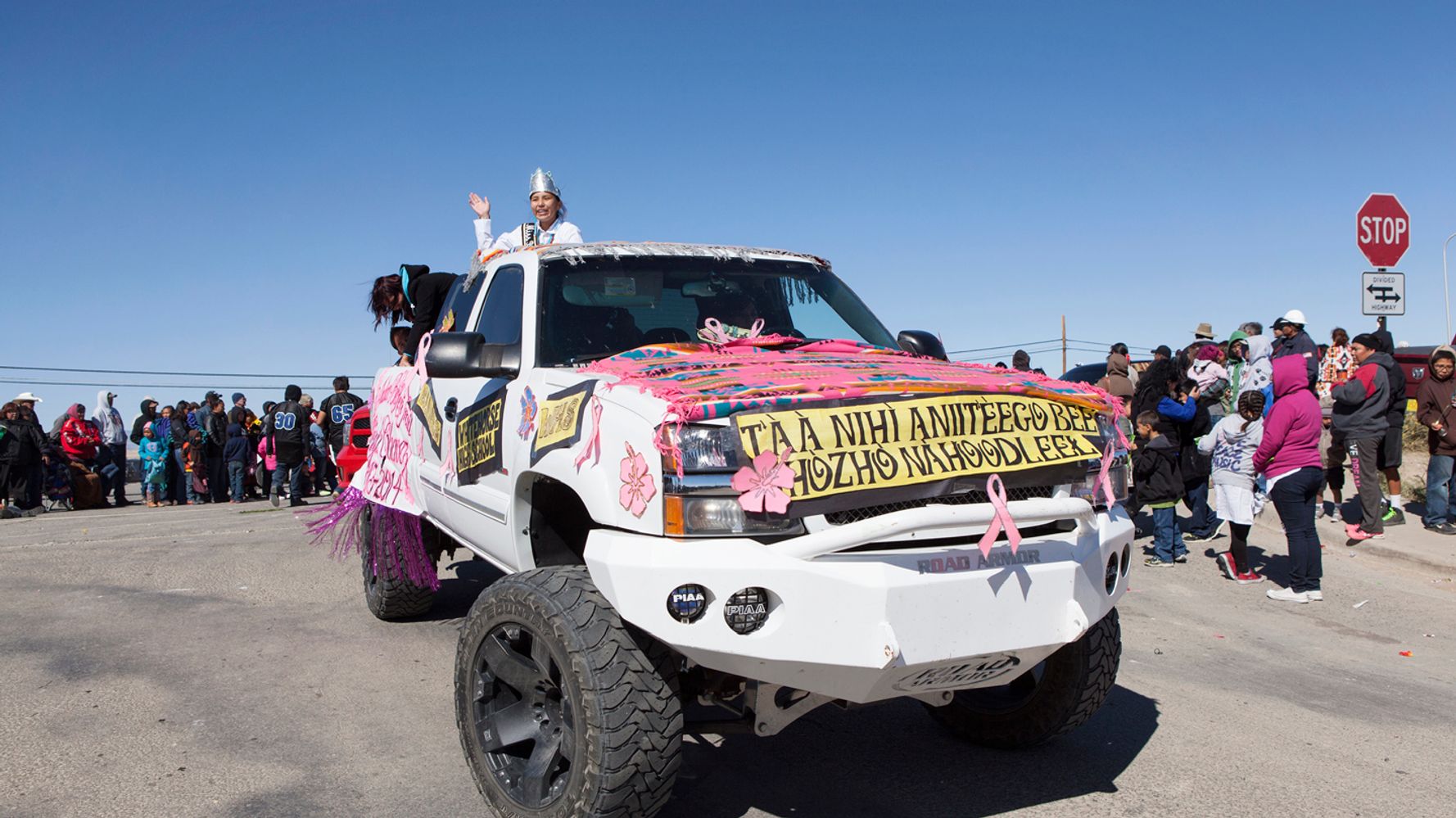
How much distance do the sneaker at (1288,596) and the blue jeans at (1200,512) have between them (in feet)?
5.73

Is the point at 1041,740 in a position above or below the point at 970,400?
below

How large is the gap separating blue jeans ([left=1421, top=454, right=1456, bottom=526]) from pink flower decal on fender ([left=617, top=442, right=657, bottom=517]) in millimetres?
9752

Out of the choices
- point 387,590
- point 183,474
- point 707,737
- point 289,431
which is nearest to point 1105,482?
point 707,737

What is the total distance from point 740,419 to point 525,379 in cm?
135

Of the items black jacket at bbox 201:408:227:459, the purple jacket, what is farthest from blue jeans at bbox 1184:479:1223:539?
black jacket at bbox 201:408:227:459

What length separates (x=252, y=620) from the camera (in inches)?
258

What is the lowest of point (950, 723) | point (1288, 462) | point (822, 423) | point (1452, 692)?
point (1452, 692)

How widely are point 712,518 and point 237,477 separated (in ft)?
50.9

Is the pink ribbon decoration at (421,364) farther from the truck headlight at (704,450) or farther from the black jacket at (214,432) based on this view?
the black jacket at (214,432)

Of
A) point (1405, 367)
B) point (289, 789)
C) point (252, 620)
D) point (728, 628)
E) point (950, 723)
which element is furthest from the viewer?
point (1405, 367)

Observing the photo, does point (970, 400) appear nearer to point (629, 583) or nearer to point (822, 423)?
point (822, 423)

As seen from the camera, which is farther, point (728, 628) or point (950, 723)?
point (950, 723)

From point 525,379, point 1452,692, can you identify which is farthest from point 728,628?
point 1452,692

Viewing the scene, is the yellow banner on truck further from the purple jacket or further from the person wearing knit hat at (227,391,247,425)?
the person wearing knit hat at (227,391,247,425)
